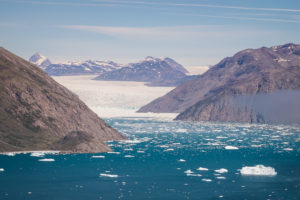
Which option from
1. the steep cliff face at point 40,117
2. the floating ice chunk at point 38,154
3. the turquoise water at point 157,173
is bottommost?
the turquoise water at point 157,173

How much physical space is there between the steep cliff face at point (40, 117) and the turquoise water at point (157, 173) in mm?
6675

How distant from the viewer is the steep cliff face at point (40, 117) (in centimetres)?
10975

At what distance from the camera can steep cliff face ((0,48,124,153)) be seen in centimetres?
10975

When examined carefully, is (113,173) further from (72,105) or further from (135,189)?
(72,105)

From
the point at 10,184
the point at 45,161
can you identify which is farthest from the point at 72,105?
the point at 10,184

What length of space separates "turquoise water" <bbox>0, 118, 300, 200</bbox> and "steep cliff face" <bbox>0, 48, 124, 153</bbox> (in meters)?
6.68

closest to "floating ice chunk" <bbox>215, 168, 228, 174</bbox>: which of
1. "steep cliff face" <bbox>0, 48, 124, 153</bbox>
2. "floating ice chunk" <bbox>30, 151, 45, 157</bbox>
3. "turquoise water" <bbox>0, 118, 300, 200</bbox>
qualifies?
"turquoise water" <bbox>0, 118, 300, 200</bbox>

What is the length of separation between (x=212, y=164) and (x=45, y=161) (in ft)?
89.5

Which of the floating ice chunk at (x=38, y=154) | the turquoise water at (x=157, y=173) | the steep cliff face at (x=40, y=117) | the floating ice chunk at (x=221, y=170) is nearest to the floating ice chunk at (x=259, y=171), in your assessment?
the turquoise water at (x=157, y=173)

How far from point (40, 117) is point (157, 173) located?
149 feet

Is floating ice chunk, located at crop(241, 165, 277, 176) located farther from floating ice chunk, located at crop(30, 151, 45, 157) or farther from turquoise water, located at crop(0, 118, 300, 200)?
floating ice chunk, located at crop(30, 151, 45, 157)

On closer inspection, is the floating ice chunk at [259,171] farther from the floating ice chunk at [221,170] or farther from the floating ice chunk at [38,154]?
the floating ice chunk at [38,154]

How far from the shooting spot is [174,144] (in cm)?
12575

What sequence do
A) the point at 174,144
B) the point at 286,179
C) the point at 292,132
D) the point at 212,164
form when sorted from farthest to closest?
the point at 292,132, the point at 174,144, the point at 212,164, the point at 286,179
